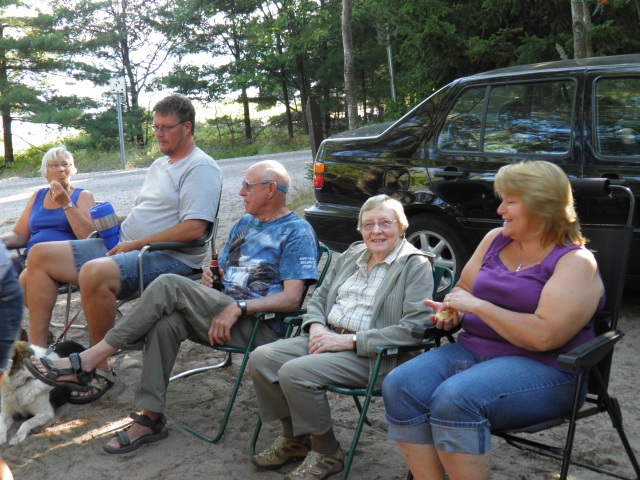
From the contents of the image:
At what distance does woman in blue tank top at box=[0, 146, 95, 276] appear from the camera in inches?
197

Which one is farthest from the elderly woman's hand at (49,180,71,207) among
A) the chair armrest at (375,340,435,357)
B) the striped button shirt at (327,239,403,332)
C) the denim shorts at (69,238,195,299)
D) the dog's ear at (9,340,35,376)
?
the chair armrest at (375,340,435,357)

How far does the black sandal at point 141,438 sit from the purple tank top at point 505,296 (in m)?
1.57

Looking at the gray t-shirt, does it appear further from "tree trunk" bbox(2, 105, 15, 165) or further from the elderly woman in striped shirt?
"tree trunk" bbox(2, 105, 15, 165)

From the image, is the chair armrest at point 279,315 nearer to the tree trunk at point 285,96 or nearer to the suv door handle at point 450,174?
the suv door handle at point 450,174

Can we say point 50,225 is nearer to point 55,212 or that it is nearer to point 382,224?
point 55,212

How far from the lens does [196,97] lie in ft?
100

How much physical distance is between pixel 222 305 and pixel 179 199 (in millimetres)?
1027

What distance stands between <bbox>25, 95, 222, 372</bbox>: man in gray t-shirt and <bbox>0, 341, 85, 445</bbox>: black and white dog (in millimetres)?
324

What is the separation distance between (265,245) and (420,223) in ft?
6.29

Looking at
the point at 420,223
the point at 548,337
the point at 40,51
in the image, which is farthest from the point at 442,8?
the point at 40,51

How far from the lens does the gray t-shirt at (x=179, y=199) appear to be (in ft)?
14.7

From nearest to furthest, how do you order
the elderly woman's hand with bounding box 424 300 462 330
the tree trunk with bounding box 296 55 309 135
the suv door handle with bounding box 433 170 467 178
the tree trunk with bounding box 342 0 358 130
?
the elderly woman's hand with bounding box 424 300 462 330
the suv door handle with bounding box 433 170 467 178
the tree trunk with bounding box 342 0 358 130
the tree trunk with bounding box 296 55 309 135

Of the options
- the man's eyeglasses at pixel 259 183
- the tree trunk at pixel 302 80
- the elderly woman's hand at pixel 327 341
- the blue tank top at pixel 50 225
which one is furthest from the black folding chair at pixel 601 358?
the tree trunk at pixel 302 80

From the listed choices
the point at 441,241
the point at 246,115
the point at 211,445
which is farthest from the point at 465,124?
the point at 246,115
